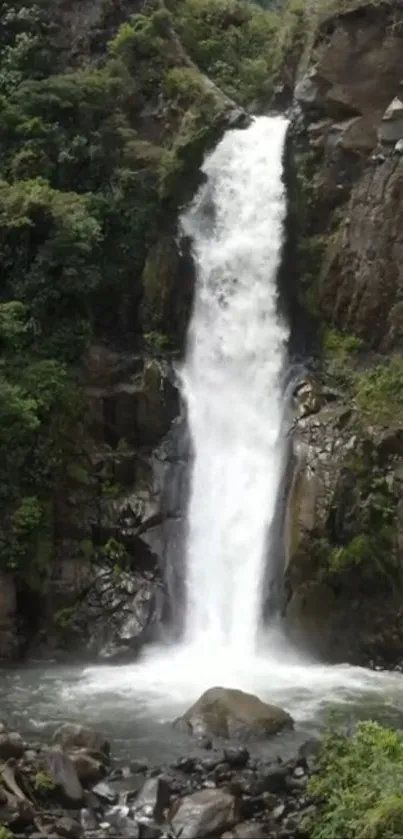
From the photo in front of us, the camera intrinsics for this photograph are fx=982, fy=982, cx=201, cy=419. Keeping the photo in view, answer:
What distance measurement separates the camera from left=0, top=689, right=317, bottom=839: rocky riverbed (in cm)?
1069

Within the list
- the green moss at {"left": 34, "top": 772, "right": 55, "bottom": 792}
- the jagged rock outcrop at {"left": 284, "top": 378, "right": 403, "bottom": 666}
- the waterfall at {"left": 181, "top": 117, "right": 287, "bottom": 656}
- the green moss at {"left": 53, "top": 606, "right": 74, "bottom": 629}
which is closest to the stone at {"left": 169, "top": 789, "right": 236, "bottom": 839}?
the green moss at {"left": 34, "top": 772, "right": 55, "bottom": 792}

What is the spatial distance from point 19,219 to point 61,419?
15.4ft

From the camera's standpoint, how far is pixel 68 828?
1065 centimetres

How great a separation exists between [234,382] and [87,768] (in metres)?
12.0

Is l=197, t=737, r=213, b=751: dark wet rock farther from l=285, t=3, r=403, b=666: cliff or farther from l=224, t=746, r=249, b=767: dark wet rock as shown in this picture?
l=285, t=3, r=403, b=666: cliff

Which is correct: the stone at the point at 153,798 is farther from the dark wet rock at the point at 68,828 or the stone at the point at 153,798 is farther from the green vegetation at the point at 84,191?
the green vegetation at the point at 84,191

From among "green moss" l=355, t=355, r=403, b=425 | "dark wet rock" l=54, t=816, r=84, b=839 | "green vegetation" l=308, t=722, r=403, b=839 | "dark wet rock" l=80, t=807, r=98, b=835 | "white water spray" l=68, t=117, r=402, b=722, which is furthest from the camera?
"green moss" l=355, t=355, r=403, b=425

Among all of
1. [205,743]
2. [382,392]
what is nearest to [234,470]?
[382,392]

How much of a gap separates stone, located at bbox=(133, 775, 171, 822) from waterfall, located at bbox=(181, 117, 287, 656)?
714 cm

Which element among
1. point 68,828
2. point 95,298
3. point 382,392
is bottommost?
point 68,828

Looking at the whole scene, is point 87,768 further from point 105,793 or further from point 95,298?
point 95,298

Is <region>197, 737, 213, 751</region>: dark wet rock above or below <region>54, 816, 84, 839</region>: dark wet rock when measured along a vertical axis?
above

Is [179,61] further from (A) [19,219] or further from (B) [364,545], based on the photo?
(B) [364,545]

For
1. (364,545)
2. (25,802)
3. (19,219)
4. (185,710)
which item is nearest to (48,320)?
(19,219)
